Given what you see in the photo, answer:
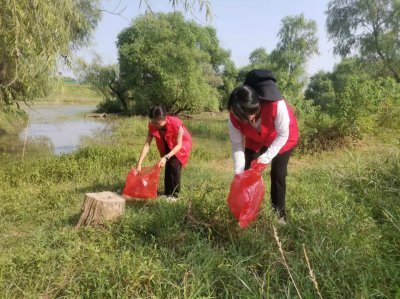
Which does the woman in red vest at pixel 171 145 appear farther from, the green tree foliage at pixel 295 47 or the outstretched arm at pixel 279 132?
the green tree foliage at pixel 295 47

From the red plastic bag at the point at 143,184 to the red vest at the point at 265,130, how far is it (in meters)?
1.40

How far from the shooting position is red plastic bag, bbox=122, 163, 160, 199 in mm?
4379

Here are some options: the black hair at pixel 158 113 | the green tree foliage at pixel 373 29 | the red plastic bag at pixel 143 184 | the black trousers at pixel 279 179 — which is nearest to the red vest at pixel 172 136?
the black hair at pixel 158 113

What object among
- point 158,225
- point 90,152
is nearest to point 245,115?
point 158,225

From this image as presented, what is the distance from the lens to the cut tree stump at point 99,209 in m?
3.45

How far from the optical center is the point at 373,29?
1839 cm

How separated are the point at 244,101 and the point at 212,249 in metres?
1.14

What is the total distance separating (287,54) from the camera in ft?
87.2

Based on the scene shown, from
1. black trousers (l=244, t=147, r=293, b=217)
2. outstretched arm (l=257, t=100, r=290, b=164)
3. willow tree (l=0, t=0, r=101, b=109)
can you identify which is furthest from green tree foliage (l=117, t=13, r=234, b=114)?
outstretched arm (l=257, t=100, r=290, b=164)

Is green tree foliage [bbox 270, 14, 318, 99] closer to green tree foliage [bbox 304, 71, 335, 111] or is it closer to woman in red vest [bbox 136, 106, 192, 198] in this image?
green tree foliage [bbox 304, 71, 335, 111]

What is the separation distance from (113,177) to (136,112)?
22321mm

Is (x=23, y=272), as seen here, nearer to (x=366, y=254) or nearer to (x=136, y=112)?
(x=366, y=254)

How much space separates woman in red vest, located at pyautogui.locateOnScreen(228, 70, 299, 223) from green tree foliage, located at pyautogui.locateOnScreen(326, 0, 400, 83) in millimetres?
17630

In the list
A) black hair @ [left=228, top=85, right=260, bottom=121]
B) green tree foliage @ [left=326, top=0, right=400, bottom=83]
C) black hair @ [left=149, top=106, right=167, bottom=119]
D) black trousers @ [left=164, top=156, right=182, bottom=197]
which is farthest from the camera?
green tree foliage @ [left=326, top=0, right=400, bottom=83]
